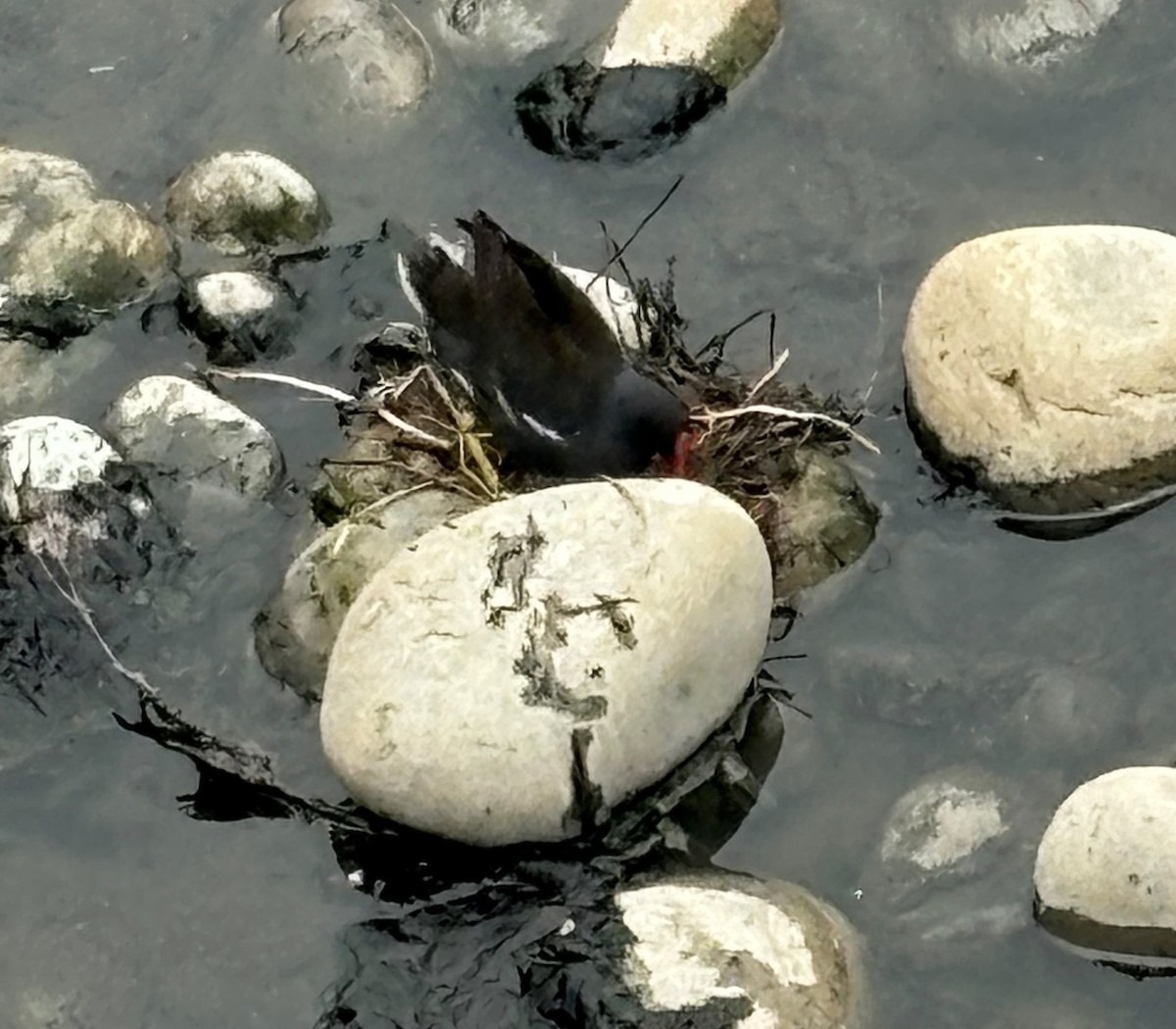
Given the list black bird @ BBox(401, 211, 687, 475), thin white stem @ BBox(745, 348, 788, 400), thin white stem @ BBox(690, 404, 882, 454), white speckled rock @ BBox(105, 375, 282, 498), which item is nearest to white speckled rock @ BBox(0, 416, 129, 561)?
white speckled rock @ BBox(105, 375, 282, 498)

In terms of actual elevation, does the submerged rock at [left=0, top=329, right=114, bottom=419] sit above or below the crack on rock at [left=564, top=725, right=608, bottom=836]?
above

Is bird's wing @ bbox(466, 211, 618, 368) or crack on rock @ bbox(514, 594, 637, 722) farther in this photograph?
bird's wing @ bbox(466, 211, 618, 368)

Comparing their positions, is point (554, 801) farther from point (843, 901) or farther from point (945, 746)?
point (945, 746)

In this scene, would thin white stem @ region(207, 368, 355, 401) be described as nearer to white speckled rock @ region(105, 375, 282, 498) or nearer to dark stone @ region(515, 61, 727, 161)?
white speckled rock @ region(105, 375, 282, 498)

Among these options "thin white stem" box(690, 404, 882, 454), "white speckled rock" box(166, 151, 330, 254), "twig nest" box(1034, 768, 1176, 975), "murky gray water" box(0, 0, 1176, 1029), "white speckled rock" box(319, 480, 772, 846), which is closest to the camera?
"twig nest" box(1034, 768, 1176, 975)

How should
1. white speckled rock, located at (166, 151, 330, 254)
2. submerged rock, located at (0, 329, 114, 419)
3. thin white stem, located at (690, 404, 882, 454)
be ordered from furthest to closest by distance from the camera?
white speckled rock, located at (166, 151, 330, 254)
submerged rock, located at (0, 329, 114, 419)
thin white stem, located at (690, 404, 882, 454)

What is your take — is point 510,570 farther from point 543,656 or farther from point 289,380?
point 289,380

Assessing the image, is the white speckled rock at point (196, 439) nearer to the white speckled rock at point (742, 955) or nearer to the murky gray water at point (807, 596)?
the murky gray water at point (807, 596)
